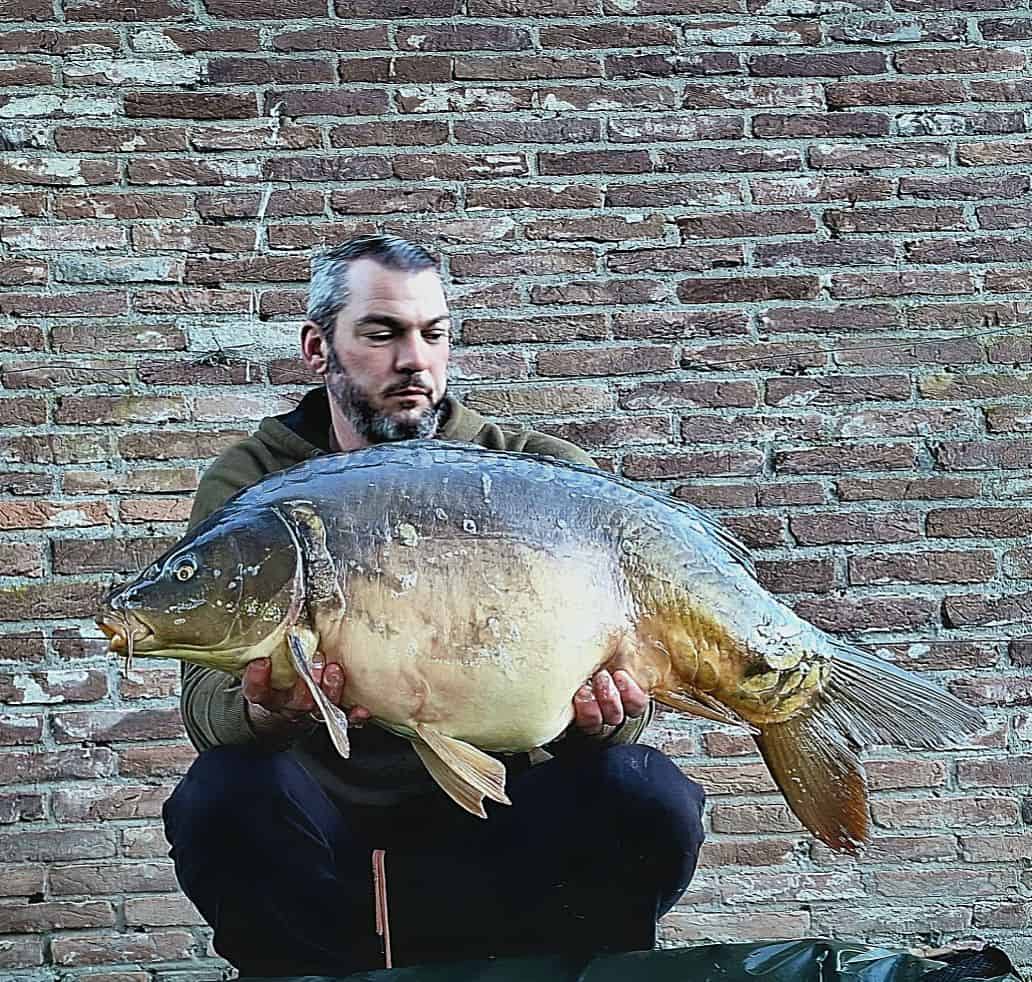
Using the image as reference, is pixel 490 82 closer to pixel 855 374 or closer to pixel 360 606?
pixel 855 374

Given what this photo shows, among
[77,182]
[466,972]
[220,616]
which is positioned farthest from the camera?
[77,182]

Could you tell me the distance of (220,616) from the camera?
5.53ft

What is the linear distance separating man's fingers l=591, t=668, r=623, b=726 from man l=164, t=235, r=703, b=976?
0.52ft

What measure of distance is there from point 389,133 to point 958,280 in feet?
3.91

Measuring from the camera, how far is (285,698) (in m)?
1.86

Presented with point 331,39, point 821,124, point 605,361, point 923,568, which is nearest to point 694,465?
point 605,361

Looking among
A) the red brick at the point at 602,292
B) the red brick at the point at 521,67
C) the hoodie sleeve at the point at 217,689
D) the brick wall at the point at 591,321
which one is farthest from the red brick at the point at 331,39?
the hoodie sleeve at the point at 217,689

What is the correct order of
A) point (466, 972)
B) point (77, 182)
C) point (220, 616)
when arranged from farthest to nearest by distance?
point (77, 182), point (466, 972), point (220, 616)

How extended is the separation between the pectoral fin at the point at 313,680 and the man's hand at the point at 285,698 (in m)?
0.02

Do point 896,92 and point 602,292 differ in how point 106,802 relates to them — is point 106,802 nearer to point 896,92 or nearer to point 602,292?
point 602,292

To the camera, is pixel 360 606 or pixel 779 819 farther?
pixel 779 819

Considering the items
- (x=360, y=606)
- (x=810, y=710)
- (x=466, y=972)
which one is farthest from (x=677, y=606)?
(x=466, y=972)

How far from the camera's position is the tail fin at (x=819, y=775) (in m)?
1.85

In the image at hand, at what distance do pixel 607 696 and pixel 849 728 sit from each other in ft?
0.94
